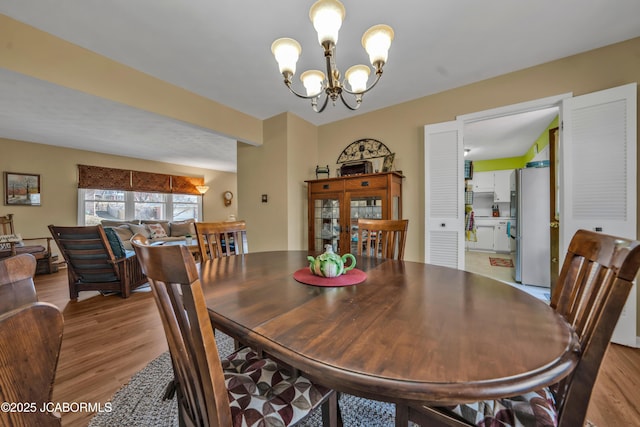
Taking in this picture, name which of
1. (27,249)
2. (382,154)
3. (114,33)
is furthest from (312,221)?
(27,249)

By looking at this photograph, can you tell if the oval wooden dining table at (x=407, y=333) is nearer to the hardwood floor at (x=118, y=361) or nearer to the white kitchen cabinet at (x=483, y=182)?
the hardwood floor at (x=118, y=361)

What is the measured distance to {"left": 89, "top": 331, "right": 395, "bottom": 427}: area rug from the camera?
1236 millimetres

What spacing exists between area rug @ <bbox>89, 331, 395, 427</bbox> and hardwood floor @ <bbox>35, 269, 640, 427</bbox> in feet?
0.31

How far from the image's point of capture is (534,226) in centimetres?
335

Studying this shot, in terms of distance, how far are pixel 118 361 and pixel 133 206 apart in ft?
16.9

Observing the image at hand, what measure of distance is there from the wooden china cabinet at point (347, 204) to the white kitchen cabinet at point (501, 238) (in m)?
4.53

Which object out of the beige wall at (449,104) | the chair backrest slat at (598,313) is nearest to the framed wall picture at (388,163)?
the beige wall at (449,104)

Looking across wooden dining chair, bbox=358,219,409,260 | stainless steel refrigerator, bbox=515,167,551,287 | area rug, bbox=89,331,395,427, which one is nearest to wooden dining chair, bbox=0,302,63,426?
area rug, bbox=89,331,395,427

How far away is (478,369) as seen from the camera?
52 cm

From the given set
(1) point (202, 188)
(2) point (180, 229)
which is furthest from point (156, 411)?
(1) point (202, 188)

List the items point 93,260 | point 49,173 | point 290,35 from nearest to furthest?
point 290,35 → point 93,260 → point 49,173

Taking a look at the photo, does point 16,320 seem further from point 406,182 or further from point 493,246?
point 493,246

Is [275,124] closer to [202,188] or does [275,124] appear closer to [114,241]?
[114,241]

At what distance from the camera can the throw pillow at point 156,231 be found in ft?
17.6
